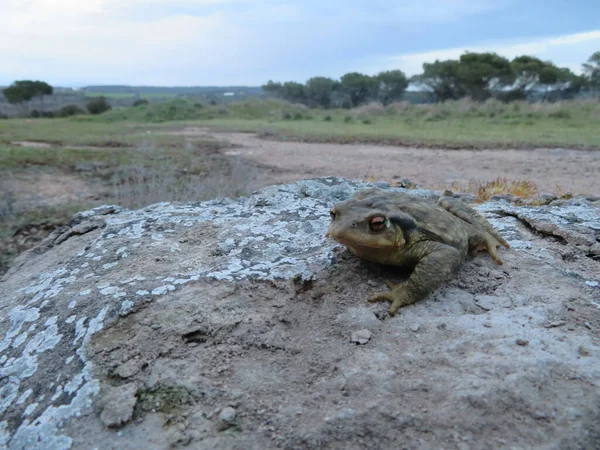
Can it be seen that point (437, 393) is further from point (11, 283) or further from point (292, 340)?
point (11, 283)

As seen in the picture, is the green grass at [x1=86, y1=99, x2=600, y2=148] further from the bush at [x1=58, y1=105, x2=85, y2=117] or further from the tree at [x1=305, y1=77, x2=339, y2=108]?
the tree at [x1=305, y1=77, x2=339, y2=108]

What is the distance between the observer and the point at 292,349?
1.97 meters

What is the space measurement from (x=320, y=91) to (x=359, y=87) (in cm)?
372

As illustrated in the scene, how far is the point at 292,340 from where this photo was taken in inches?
79.4

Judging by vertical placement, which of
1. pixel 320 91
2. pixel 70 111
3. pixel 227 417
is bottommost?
pixel 70 111

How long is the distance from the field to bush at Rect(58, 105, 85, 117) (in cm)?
1382

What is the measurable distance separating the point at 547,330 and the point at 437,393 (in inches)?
22.7

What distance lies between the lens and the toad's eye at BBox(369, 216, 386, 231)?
2.12 meters

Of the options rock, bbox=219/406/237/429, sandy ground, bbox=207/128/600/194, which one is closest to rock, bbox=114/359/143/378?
rock, bbox=219/406/237/429

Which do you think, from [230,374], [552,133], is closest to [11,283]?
[230,374]

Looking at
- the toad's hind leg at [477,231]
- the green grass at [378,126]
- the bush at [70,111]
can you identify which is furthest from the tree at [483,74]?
the toad's hind leg at [477,231]

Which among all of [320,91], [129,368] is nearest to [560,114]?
[129,368]

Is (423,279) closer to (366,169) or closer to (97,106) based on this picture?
(366,169)

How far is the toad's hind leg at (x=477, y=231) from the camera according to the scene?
2490mm
